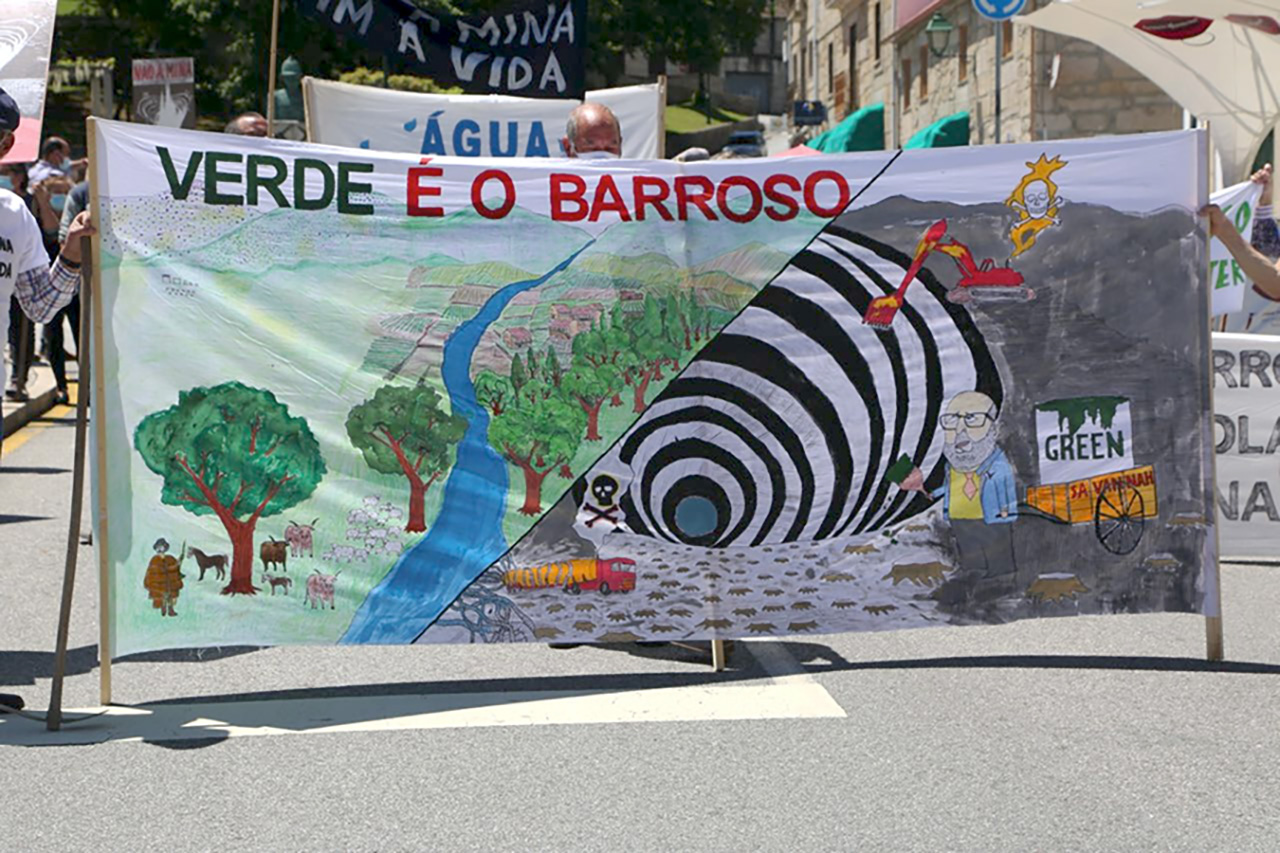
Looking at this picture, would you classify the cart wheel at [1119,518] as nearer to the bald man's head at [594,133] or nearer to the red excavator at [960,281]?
the red excavator at [960,281]

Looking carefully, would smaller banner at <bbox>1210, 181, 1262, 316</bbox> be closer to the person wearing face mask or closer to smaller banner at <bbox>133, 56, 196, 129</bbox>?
the person wearing face mask

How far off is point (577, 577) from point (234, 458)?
123 cm

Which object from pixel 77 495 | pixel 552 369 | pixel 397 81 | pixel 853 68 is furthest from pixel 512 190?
pixel 853 68

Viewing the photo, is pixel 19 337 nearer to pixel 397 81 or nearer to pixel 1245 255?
pixel 1245 255

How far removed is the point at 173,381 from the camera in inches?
245

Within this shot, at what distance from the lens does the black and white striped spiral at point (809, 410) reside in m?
6.60

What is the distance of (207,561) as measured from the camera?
6.25m

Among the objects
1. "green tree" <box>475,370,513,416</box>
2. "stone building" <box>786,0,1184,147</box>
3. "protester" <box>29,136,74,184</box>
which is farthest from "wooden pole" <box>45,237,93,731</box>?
"stone building" <box>786,0,1184,147</box>

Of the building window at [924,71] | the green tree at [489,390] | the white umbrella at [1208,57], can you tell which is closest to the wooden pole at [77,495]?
the green tree at [489,390]

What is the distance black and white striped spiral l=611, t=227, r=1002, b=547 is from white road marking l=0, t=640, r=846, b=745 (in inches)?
25.5

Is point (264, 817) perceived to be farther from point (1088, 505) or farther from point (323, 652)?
point (1088, 505)

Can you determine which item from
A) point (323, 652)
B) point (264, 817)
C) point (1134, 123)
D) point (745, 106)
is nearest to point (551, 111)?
point (323, 652)

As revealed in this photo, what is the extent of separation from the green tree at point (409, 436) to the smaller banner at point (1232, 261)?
3.94 m

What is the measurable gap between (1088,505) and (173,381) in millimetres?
3205
